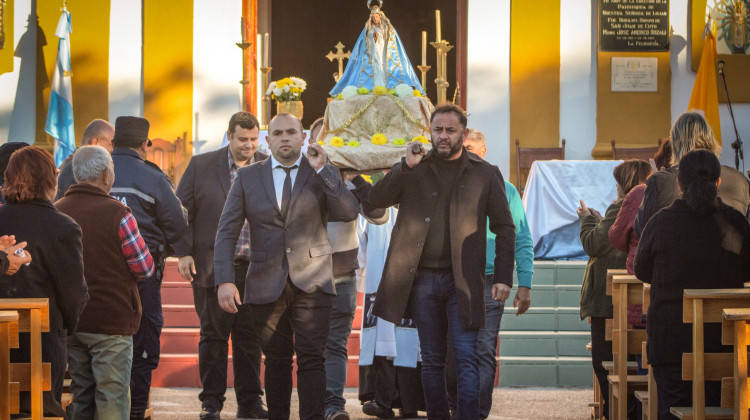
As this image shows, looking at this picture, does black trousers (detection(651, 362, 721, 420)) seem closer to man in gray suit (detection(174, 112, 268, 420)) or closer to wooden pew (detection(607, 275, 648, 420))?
wooden pew (detection(607, 275, 648, 420))

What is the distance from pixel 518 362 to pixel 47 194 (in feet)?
15.7

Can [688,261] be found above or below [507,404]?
above

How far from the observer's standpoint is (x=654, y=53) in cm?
1382

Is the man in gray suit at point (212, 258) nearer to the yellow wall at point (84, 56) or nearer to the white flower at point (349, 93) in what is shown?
the white flower at point (349, 93)

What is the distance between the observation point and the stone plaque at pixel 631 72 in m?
13.8

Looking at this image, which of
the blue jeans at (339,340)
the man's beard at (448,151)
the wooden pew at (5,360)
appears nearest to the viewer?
the wooden pew at (5,360)

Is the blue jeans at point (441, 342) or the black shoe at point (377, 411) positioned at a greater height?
the blue jeans at point (441, 342)

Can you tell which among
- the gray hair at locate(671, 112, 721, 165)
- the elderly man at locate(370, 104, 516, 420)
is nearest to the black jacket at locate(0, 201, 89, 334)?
the elderly man at locate(370, 104, 516, 420)

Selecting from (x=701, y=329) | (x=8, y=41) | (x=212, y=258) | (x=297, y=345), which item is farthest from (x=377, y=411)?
(x=8, y=41)

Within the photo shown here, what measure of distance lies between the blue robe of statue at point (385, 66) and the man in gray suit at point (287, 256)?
5.37 meters

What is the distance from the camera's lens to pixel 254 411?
7395mm

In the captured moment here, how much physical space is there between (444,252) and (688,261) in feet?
3.99

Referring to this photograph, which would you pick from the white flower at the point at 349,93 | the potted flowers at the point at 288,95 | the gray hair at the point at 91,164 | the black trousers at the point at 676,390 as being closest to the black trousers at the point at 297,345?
the gray hair at the point at 91,164

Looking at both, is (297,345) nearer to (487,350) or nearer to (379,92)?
(487,350)
